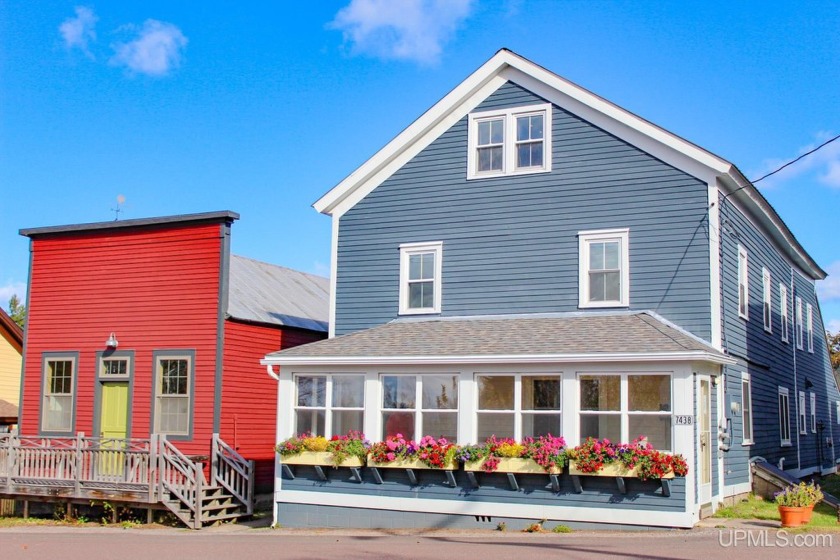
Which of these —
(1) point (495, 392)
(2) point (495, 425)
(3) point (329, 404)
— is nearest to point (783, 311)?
(2) point (495, 425)

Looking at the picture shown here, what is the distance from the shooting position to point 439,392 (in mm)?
17688

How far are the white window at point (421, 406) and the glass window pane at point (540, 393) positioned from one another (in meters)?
1.33

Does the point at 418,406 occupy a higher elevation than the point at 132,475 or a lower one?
higher

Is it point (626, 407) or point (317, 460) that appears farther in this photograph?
point (317, 460)

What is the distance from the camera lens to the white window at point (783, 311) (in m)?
24.4

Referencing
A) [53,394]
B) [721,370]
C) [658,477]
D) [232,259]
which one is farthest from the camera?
[232,259]

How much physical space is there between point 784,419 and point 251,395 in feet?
43.7

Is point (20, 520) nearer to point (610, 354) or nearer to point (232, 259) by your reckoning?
point (232, 259)

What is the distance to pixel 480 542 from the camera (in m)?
15.3

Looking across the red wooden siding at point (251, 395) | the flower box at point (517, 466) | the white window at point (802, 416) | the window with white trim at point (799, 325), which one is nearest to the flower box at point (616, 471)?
the flower box at point (517, 466)

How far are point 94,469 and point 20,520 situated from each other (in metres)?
3.16

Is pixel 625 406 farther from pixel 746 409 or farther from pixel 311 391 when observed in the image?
pixel 311 391

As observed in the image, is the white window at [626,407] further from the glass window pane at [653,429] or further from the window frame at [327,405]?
the window frame at [327,405]

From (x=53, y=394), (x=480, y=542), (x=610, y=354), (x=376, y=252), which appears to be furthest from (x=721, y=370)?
(x=53, y=394)
